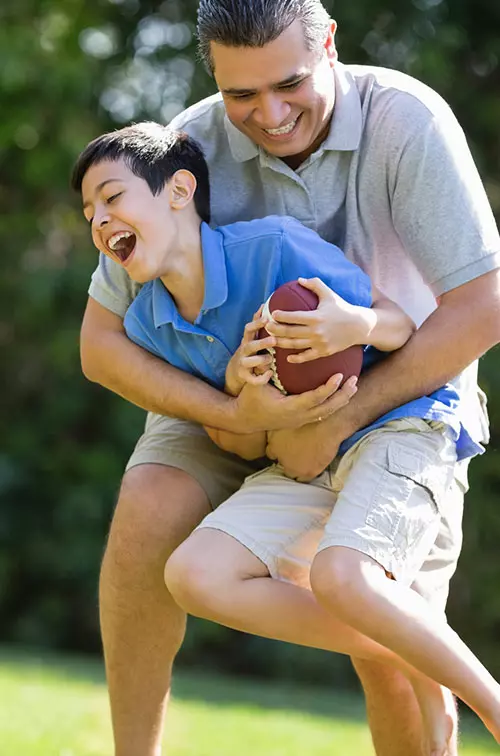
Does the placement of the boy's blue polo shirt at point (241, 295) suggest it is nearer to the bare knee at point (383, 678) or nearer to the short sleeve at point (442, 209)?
the short sleeve at point (442, 209)

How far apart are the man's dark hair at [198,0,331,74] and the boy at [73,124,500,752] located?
0.28 meters

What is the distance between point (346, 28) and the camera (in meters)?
7.30

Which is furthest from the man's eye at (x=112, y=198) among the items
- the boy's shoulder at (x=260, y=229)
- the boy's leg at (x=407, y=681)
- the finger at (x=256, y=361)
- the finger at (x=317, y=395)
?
the boy's leg at (x=407, y=681)

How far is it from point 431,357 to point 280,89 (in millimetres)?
630

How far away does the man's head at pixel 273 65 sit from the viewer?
2.59m

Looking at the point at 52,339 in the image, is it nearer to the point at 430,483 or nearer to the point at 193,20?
the point at 193,20

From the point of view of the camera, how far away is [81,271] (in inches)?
292

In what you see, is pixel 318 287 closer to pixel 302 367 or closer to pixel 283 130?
pixel 302 367

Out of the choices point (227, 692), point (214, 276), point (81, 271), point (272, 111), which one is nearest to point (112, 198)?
point (214, 276)

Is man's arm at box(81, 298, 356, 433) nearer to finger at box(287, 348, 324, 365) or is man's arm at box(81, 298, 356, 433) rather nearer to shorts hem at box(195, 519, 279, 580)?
finger at box(287, 348, 324, 365)

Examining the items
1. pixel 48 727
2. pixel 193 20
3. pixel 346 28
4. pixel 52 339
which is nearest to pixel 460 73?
pixel 346 28

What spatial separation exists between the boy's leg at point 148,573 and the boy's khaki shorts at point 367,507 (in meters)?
0.01

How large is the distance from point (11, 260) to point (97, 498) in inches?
63.5

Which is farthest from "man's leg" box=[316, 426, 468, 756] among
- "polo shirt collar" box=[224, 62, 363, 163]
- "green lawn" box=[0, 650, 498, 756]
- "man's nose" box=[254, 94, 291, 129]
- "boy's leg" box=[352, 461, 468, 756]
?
"green lawn" box=[0, 650, 498, 756]
